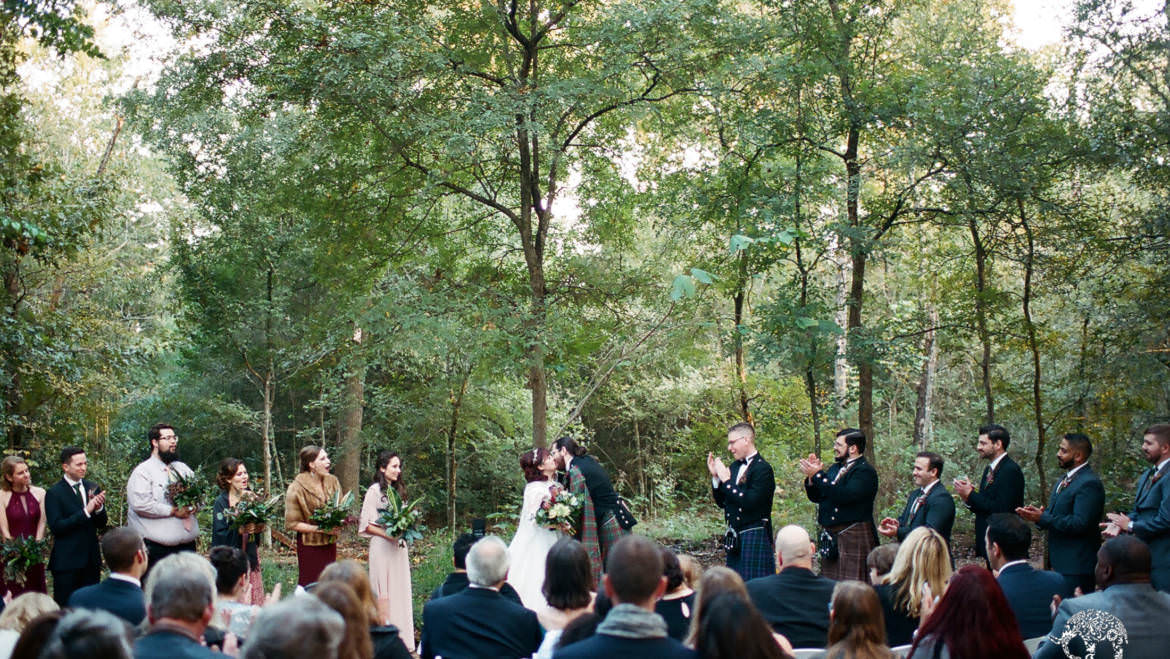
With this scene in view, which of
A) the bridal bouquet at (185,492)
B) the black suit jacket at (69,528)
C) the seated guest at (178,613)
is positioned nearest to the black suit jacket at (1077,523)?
the seated guest at (178,613)

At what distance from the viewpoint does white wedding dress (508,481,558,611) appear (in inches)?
332

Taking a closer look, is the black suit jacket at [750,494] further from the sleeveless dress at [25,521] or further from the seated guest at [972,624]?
the sleeveless dress at [25,521]

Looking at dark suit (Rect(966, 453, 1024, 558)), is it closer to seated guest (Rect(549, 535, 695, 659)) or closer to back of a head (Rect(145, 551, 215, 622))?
seated guest (Rect(549, 535, 695, 659))

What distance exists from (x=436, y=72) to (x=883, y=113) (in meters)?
5.61

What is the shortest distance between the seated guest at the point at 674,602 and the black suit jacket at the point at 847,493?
140 inches

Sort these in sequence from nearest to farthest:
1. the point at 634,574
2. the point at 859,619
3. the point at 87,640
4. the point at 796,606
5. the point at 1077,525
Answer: the point at 87,640, the point at 634,574, the point at 859,619, the point at 796,606, the point at 1077,525

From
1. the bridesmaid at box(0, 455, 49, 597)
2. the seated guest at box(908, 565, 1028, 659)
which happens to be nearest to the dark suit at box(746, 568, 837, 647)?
the seated guest at box(908, 565, 1028, 659)

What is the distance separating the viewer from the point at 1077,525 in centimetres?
693

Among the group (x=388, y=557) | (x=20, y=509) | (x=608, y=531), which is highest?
(x=20, y=509)

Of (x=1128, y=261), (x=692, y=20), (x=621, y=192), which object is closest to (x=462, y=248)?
(x=621, y=192)

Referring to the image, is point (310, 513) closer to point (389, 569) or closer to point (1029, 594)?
point (389, 569)

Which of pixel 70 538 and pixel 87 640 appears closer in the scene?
pixel 87 640

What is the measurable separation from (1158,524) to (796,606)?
3.33 metres

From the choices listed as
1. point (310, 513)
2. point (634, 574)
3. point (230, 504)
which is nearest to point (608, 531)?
point (310, 513)
